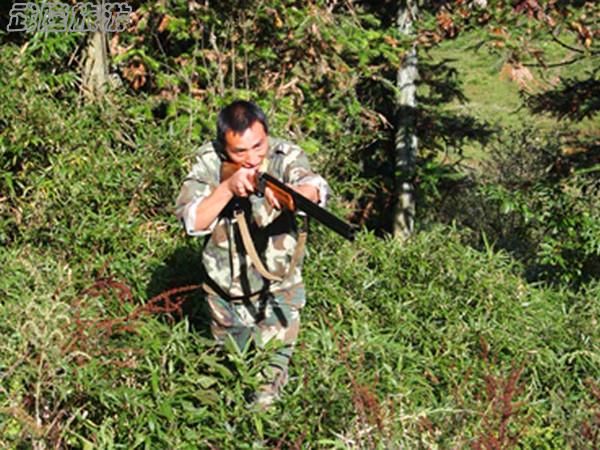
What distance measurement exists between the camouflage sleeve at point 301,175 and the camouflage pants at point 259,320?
0.62 m

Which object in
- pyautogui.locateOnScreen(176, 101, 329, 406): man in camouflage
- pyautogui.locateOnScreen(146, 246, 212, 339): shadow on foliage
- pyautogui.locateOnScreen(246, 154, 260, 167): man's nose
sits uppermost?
pyautogui.locateOnScreen(246, 154, 260, 167): man's nose

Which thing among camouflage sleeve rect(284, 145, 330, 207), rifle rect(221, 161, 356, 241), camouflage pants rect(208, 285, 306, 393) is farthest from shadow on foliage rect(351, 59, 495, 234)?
rifle rect(221, 161, 356, 241)

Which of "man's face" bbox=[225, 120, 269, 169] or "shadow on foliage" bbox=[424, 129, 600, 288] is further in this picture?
"shadow on foliage" bbox=[424, 129, 600, 288]

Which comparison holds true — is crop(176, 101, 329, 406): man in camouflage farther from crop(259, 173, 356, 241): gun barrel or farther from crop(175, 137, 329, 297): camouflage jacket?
crop(259, 173, 356, 241): gun barrel

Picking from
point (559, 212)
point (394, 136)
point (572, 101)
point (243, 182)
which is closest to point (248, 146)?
point (243, 182)

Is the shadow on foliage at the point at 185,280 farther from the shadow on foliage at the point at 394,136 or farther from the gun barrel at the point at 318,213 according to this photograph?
the shadow on foliage at the point at 394,136

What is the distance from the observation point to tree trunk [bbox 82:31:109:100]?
6520 mm

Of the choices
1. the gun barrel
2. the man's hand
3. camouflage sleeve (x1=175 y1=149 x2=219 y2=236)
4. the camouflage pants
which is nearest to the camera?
the gun barrel

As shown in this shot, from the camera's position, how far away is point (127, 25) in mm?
6504

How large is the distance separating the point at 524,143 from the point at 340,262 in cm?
509

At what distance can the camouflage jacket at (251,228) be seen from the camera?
3600mm

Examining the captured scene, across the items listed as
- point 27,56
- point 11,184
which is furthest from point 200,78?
point 11,184

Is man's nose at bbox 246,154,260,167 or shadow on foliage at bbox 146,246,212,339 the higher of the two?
man's nose at bbox 246,154,260,167

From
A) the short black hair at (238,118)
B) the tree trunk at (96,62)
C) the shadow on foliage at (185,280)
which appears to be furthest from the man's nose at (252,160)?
the tree trunk at (96,62)
